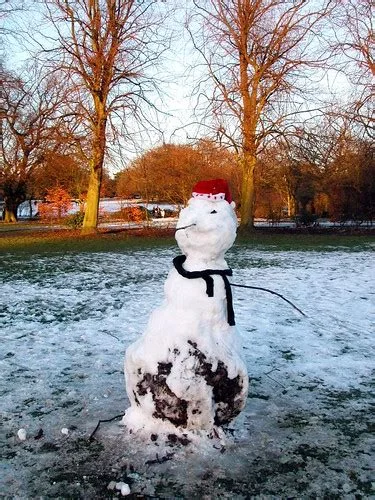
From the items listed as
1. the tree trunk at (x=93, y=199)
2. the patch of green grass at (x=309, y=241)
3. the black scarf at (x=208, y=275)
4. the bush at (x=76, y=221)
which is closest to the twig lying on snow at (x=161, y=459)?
the black scarf at (x=208, y=275)

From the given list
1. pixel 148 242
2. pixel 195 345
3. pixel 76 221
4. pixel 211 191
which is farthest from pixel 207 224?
pixel 76 221

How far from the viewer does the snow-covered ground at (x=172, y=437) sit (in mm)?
3066

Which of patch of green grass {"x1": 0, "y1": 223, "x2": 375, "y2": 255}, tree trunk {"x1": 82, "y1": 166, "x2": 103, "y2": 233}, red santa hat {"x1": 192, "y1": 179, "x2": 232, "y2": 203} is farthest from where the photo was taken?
tree trunk {"x1": 82, "y1": 166, "x2": 103, "y2": 233}

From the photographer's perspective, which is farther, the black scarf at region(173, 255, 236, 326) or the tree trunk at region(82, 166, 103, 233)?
the tree trunk at region(82, 166, 103, 233)

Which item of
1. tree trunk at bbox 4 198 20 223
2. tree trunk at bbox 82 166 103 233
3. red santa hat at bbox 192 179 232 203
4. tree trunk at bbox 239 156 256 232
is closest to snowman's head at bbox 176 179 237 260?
red santa hat at bbox 192 179 232 203

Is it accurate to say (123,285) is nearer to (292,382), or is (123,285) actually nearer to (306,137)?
(292,382)

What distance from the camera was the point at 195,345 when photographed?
11.2 feet

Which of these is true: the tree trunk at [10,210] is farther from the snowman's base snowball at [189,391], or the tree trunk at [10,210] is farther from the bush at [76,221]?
the snowman's base snowball at [189,391]

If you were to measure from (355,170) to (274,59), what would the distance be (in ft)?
28.4

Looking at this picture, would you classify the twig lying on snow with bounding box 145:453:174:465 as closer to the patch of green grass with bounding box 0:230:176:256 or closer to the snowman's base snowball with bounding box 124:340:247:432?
the snowman's base snowball with bounding box 124:340:247:432

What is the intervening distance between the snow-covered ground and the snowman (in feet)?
0.74

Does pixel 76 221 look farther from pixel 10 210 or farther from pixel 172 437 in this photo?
pixel 172 437

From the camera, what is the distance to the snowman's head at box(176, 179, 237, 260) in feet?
11.4

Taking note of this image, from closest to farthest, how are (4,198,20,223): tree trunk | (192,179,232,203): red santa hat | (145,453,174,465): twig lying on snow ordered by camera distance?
(145,453,174,465): twig lying on snow, (192,179,232,203): red santa hat, (4,198,20,223): tree trunk
